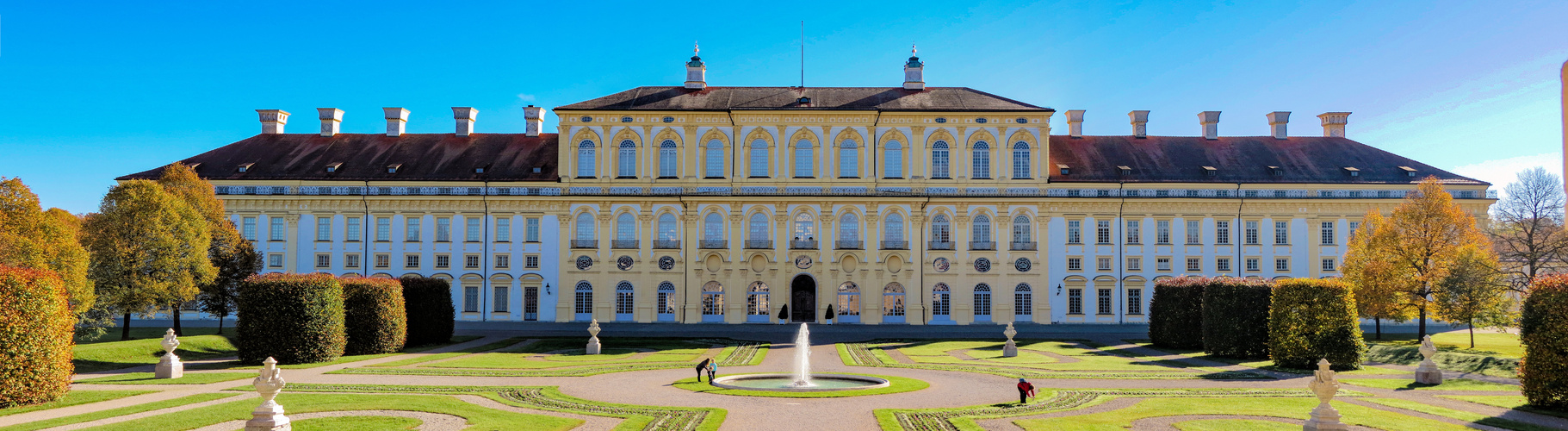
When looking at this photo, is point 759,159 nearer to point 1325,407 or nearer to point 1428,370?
point 1428,370

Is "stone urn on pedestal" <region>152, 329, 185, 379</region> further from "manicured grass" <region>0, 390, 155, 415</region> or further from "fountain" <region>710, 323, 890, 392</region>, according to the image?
"fountain" <region>710, 323, 890, 392</region>

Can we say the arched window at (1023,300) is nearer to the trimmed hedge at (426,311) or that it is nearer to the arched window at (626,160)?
the arched window at (626,160)

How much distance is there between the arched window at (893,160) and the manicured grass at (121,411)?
39.3 meters

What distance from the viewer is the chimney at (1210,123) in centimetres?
6338

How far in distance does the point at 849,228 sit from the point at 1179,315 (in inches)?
825

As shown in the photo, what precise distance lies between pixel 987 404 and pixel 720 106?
123ft

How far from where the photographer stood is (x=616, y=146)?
57562 mm

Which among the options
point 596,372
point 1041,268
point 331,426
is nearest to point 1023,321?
point 1041,268

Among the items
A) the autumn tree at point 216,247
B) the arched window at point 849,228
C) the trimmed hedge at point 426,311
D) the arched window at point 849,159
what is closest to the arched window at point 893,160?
the arched window at point 849,159

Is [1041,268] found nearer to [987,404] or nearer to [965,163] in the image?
[965,163]

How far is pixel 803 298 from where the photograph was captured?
5681 centimetres

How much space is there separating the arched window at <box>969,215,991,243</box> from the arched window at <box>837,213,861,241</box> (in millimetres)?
6726

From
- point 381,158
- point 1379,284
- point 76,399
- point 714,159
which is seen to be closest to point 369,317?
point 76,399

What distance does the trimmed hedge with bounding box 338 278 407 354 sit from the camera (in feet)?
120
